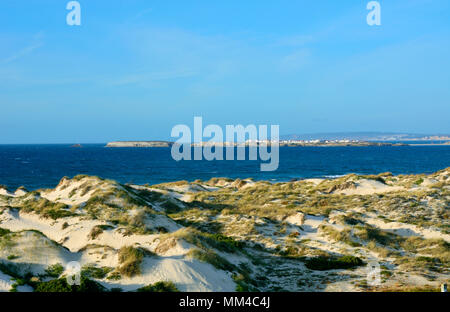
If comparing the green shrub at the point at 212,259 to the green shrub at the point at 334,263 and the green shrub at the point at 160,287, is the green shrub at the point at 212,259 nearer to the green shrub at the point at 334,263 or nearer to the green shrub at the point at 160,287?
the green shrub at the point at 160,287

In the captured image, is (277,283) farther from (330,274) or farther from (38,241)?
(38,241)

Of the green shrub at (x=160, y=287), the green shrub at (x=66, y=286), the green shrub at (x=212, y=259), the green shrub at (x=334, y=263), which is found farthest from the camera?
the green shrub at (x=334, y=263)

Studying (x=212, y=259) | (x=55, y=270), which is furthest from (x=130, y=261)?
(x=212, y=259)

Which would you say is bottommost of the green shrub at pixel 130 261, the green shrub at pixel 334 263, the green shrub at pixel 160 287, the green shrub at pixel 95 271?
the green shrub at pixel 334 263

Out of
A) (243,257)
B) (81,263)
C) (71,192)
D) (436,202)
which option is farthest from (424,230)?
(71,192)

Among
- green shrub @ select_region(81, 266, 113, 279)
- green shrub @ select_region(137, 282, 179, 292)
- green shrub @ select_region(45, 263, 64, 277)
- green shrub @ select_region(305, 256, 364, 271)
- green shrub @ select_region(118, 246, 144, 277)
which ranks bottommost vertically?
green shrub @ select_region(305, 256, 364, 271)

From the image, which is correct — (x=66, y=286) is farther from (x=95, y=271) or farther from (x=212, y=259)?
(x=212, y=259)

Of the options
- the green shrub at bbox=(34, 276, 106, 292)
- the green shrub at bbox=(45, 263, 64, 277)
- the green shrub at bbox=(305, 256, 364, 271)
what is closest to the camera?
the green shrub at bbox=(34, 276, 106, 292)

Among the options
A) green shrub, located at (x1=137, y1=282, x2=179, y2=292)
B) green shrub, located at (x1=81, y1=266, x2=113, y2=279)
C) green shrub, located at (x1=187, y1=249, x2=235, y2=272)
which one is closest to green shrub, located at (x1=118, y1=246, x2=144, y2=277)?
green shrub, located at (x1=81, y1=266, x2=113, y2=279)

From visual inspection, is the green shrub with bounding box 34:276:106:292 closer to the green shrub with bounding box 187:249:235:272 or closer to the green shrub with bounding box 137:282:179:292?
the green shrub with bounding box 137:282:179:292

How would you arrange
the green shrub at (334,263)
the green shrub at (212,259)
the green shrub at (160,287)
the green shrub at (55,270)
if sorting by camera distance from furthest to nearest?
the green shrub at (334,263), the green shrub at (212,259), the green shrub at (55,270), the green shrub at (160,287)

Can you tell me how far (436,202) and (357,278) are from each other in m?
26.1

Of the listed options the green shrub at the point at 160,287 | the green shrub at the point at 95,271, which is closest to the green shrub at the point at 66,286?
the green shrub at the point at 95,271
